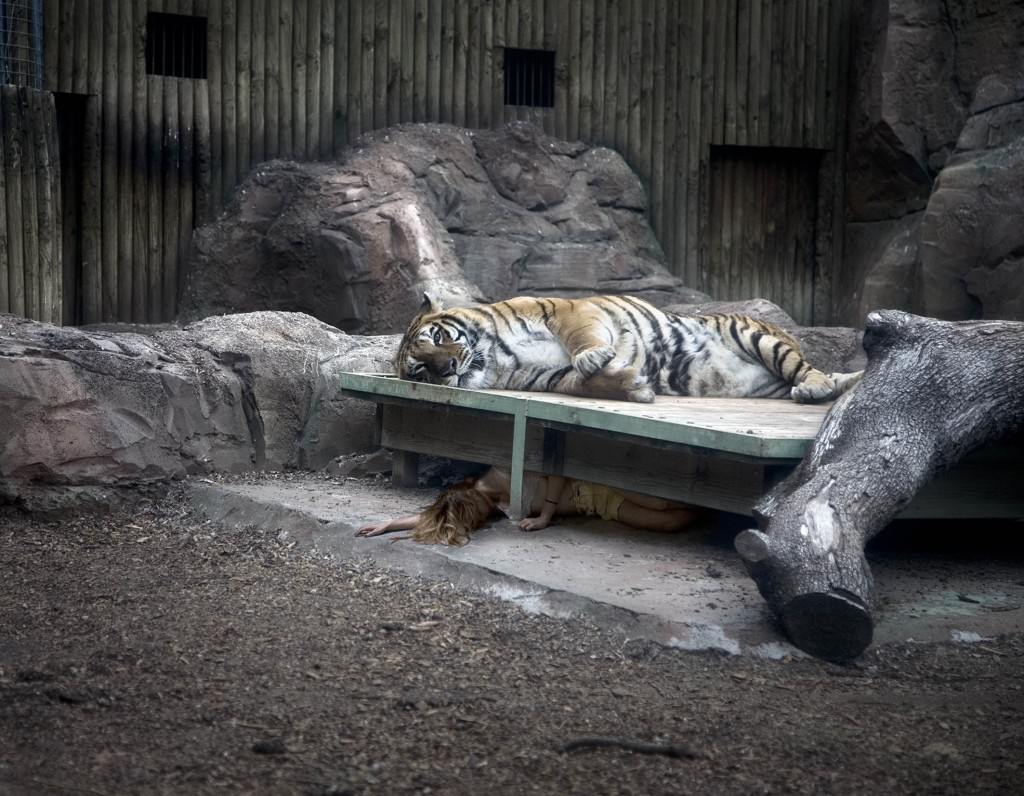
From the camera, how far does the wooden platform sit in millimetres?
4547

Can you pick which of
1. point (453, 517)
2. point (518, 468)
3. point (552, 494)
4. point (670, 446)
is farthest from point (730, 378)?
point (453, 517)

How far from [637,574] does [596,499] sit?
915 mm

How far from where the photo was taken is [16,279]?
28.3 ft

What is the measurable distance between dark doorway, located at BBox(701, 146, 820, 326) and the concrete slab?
21.8 ft

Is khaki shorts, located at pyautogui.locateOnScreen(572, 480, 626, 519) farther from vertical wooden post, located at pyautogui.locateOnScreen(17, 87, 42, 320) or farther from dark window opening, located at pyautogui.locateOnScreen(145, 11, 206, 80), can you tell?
dark window opening, located at pyautogui.locateOnScreen(145, 11, 206, 80)

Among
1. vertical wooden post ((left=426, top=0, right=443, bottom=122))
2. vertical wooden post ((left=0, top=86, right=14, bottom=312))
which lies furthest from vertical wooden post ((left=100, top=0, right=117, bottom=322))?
vertical wooden post ((left=426, top=0, right=443, bottom=122))

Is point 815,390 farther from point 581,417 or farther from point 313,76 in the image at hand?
point 313,76

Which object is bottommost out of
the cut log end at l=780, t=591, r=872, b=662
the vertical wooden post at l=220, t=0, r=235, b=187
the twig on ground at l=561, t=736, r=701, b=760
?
the twig on ground at l=561, t=736, r=701, b=760

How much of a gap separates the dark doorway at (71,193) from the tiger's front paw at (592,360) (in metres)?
5.59

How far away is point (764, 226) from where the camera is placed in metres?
11.9

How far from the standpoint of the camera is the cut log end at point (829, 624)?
144 inches

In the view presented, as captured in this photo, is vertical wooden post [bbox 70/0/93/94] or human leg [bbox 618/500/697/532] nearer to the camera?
human leg [bbox 618/500/697/532]

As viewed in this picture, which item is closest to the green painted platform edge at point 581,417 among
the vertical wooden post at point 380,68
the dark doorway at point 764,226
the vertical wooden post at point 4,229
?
the vertical wooden post at point 4,229

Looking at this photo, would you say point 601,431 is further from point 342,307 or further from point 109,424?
point 342,307
